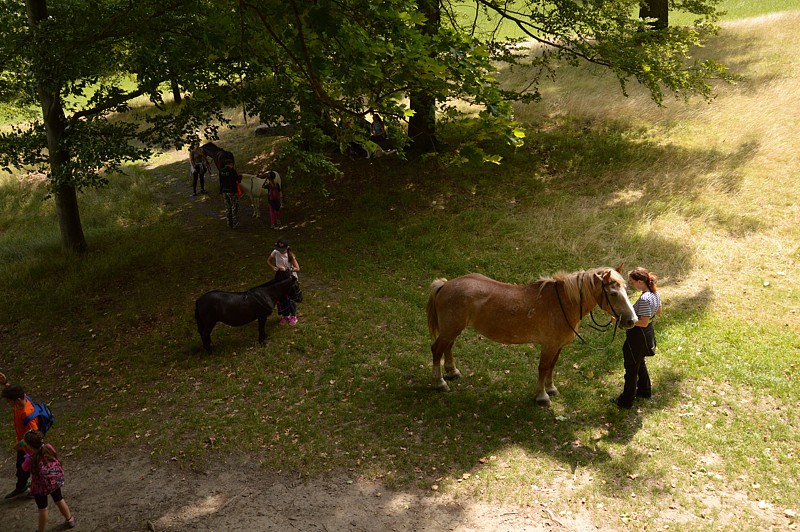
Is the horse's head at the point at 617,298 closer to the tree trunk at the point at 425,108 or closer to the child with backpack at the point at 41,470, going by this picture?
the tree trunk at the point at 425,108

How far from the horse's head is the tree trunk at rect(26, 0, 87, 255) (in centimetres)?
1173

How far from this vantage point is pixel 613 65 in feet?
54.4

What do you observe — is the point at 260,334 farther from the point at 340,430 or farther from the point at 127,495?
the point at 127,495

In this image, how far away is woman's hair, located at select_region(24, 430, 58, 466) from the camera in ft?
22.9

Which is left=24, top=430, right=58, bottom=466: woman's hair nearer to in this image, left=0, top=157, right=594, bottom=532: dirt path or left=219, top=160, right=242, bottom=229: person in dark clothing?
left=0, top=157, right=594, bottom=532: dirt path

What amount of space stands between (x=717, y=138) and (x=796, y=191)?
3.93 m

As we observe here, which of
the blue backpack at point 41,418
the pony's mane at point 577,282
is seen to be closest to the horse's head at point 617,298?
the pony's mane at point 577,282

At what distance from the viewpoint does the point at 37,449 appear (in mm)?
7039

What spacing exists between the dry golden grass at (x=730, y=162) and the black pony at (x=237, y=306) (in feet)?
27.6

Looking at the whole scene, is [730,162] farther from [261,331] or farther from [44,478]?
[44,478]

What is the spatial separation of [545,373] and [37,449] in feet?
23.2

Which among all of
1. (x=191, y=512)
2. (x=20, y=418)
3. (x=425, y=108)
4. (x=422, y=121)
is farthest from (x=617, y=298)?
(x=422, y=121)

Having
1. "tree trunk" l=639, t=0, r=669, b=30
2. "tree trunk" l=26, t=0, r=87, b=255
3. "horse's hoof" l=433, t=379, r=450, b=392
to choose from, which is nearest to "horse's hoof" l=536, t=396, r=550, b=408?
"horse's hoof" l=433, t=379, r=450, b=392

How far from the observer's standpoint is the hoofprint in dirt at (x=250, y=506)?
7.14 meters
